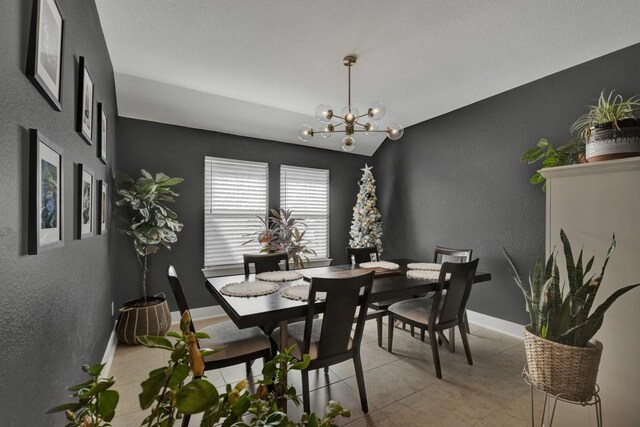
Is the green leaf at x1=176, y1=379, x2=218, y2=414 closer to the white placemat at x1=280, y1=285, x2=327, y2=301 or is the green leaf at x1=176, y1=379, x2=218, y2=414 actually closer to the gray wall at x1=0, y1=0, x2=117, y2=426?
the gray wall at x1=0, y1=0, x2=117, y2=426

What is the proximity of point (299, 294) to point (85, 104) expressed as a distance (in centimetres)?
177

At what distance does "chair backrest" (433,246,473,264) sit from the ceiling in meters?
1.89

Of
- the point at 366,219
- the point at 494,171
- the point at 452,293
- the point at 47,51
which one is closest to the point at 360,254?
the point at 366,219

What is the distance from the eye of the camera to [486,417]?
6.50 feet

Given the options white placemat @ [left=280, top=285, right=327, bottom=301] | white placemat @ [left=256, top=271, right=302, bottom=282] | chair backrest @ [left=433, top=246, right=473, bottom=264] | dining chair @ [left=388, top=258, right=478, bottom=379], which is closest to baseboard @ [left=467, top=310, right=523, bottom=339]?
chair backrest @ [left=433, top=246, right=473, bottom=264]

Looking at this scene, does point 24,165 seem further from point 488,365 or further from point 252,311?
point 488,365

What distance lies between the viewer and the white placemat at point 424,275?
2561 mm

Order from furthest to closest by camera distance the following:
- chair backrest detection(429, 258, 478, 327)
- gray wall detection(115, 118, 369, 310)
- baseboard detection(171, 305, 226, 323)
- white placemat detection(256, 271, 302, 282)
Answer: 1. baseboard detection(171, 305, 226, 323)
2. gray wall detection(115, 118, 369, 310)
3. white placemat detection(256, 271, 302, 282)
4. chair backrest detection(429, 258, 478, 327)

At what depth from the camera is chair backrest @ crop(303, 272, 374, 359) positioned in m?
1.85

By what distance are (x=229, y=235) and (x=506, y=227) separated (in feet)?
11.6

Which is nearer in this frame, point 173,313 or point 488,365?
point 488,365

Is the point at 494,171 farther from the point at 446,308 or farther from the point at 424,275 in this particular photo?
the point at 446,308

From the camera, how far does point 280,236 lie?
412cm

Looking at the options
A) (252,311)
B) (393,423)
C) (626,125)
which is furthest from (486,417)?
(626,125)
